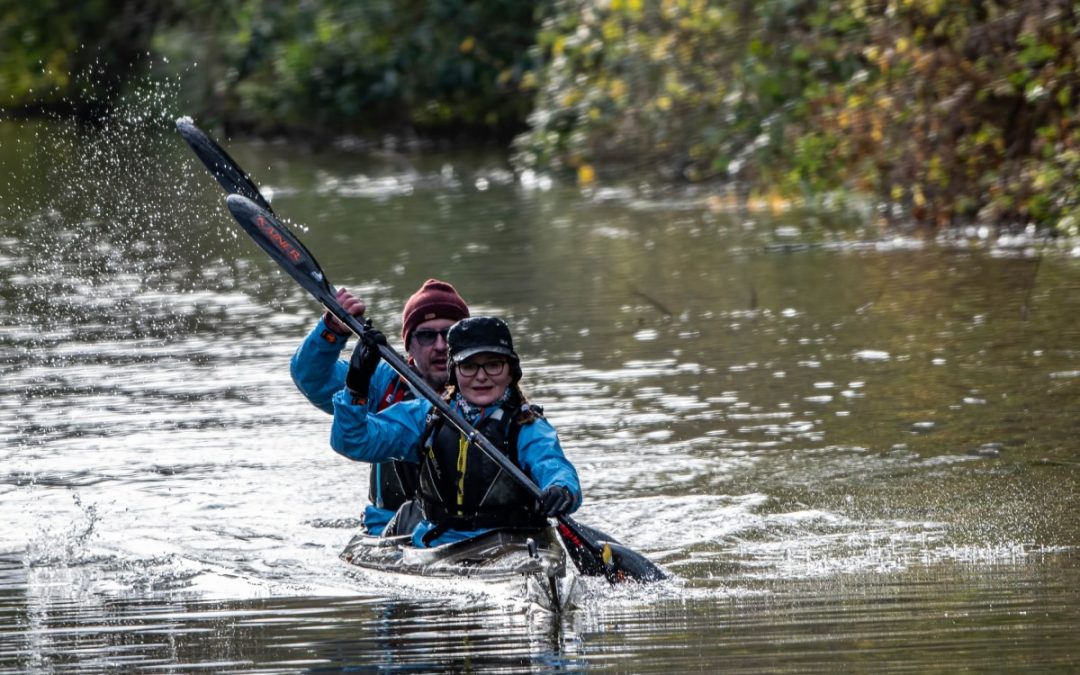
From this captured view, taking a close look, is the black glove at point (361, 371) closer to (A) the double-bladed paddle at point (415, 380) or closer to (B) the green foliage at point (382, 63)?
(A) the double-bladed paddle at point (415, 380)

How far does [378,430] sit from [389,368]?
110 cm

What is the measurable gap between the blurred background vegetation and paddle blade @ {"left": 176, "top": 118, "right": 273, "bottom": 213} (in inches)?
321

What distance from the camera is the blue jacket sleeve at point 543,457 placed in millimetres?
7137

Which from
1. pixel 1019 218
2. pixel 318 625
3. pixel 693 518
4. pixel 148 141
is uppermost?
pixel 148 141

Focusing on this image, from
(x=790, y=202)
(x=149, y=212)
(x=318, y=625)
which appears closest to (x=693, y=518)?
(x=318, y=625)

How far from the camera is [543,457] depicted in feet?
24.1

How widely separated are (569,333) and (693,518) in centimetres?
496

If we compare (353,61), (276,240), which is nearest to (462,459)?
(276,240)

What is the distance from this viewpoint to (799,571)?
25.5ft

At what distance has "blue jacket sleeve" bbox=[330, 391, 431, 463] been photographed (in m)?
7.32

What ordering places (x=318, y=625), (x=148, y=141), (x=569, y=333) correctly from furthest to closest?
1. (x=148, y=141)
2. (x=569, y=333)
3. (x=318, y=625)

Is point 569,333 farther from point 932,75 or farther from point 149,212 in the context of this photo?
point 149,212

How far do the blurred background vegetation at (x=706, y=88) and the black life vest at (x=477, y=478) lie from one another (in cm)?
891

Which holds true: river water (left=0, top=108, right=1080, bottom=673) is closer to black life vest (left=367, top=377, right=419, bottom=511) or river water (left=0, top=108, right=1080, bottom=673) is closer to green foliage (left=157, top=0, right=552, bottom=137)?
black life vest (left=367, top=377, right=419, bottom=511)
